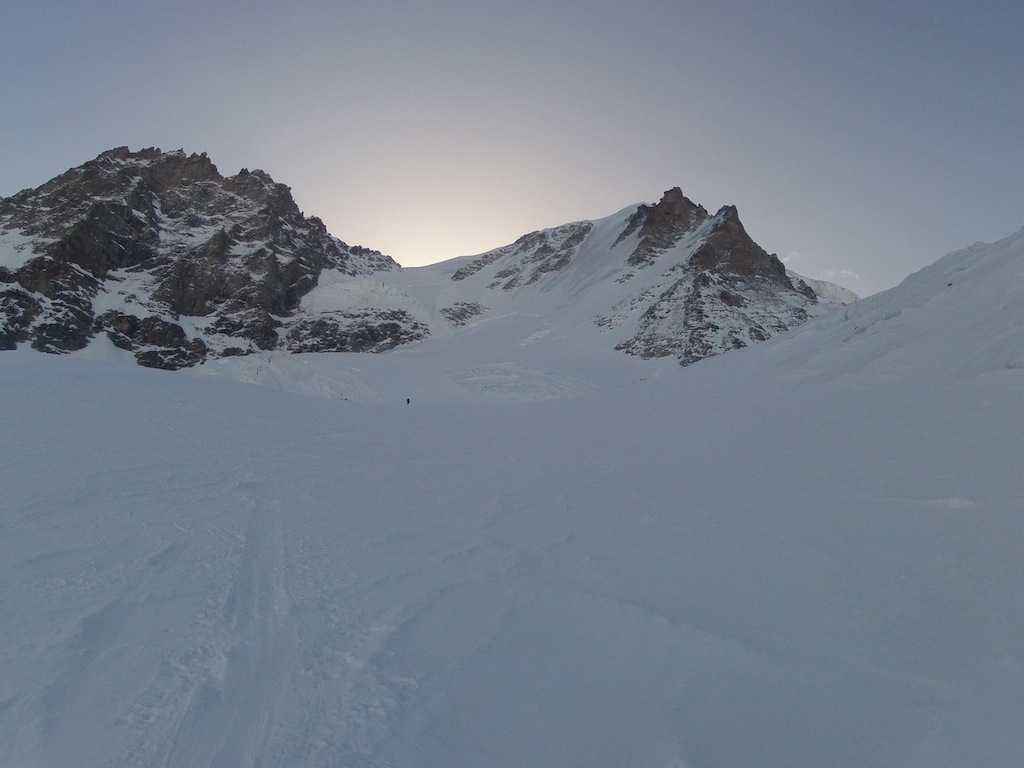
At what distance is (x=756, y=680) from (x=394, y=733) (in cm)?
194

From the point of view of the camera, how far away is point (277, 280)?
7588cm

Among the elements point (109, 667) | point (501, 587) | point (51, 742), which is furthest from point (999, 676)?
point (109, 667)

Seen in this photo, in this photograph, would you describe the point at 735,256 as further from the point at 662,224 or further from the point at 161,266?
the point at 161,266

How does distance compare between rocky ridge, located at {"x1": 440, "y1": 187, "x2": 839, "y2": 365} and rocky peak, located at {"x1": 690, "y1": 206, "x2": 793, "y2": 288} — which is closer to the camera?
rocky ridge, located at {"x1": 440, "y1": 187, "x2": 839, "y2": 365}

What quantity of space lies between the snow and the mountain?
132 ft

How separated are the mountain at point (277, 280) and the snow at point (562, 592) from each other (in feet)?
132

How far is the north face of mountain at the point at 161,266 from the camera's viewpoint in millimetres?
61219

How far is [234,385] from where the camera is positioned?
57.3 ft

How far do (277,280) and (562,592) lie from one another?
8044 cm

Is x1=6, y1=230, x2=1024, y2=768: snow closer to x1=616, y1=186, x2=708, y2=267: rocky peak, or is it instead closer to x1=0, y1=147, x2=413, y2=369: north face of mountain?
x1=0, y1=147, x2=413, y2=369: north face of mountain

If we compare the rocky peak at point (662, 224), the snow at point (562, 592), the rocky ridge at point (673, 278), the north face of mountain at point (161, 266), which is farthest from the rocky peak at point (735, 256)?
the snow at point (562, 592)

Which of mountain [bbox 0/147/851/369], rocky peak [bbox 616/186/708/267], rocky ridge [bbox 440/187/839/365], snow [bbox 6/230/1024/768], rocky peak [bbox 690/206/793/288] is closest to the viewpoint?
snow [bbox 6/230/1024/768]

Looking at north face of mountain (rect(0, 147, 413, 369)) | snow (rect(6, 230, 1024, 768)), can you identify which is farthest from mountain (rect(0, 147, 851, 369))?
snow (rect(6, 230, 1024, 768))

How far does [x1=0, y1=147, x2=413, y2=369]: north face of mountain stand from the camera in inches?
2410
